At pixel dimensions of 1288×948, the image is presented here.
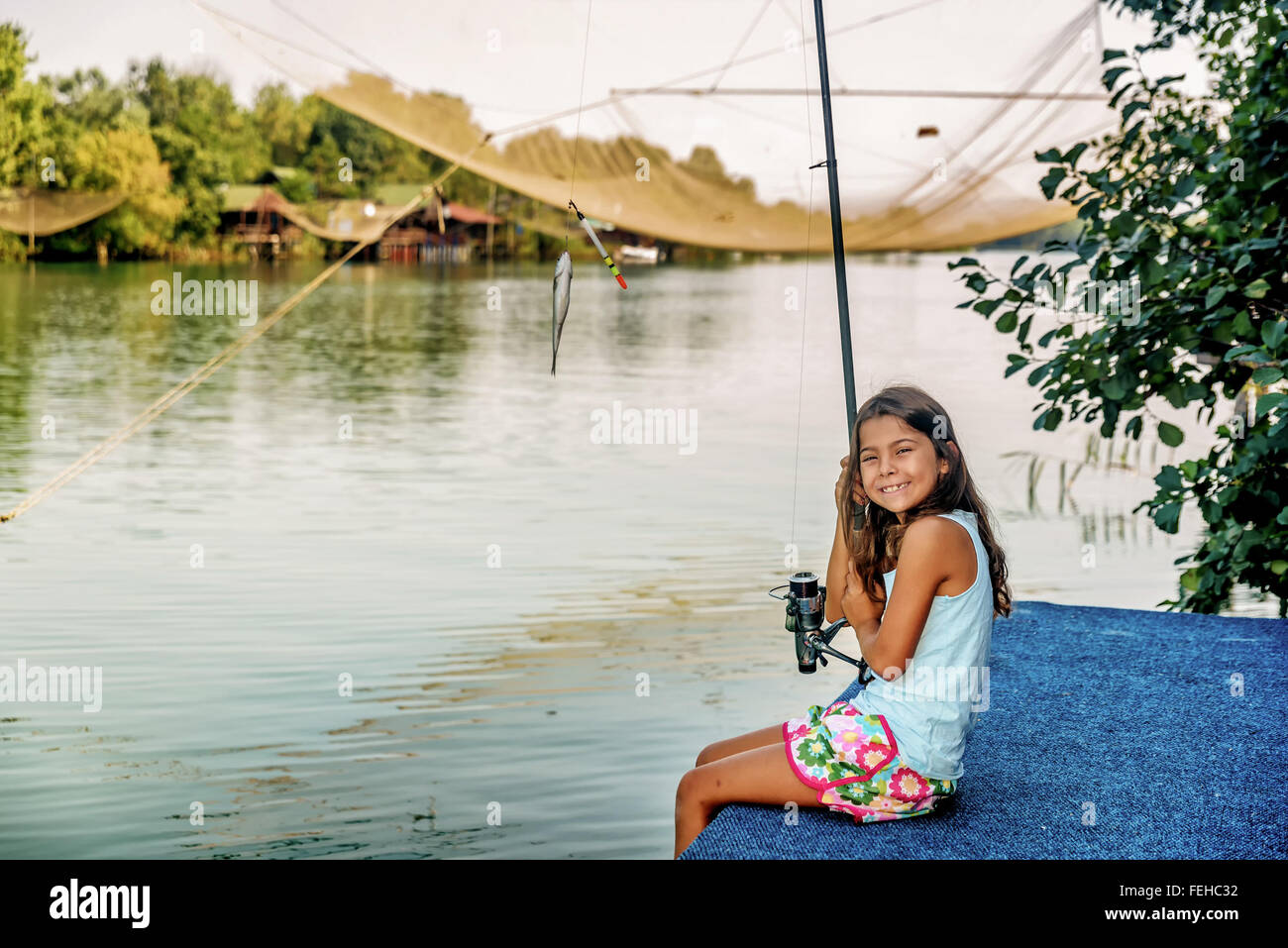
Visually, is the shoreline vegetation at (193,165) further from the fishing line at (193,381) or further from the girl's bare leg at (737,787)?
the girl's bare leg at (737,787)

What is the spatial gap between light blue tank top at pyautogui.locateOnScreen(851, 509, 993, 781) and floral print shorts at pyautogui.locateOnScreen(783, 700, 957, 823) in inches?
1.2

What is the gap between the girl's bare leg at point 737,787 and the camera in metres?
2.25

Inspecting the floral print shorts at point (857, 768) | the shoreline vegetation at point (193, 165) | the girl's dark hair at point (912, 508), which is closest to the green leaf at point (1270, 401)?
the girl's dark hair at point (912, 508)

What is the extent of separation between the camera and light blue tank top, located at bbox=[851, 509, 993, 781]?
2156 millimetres

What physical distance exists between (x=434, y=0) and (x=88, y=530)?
2.94 m

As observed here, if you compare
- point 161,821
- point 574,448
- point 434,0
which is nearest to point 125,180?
point 574,448

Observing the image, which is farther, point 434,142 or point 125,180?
point 125,180

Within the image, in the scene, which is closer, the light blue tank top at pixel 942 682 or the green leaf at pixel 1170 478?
the light blue tank top at pixel 942 682

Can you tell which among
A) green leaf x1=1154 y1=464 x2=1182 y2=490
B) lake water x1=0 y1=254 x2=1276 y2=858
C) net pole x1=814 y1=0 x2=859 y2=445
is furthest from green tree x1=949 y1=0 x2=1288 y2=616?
lake water x1=0 y1=254 x2=1276 y2=858

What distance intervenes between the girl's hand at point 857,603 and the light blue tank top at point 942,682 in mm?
123
